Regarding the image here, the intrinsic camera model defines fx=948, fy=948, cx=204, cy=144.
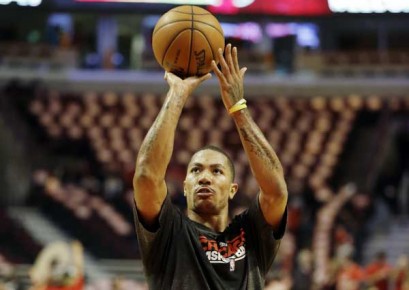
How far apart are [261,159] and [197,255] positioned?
0.48m

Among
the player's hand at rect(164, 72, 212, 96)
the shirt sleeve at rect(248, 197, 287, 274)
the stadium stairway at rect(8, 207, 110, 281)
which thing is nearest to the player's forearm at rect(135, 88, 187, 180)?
→ the player's hand at rect(164, 72, 212, 96)

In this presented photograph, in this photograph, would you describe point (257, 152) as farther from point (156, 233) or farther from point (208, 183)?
point (156, 233)

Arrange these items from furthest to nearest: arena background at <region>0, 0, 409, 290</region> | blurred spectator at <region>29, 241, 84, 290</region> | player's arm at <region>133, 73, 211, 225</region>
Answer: arena background at <region>0, 0, 409, 290</region>
blurred spectator at <region>29, 241, 84, 290</region>
player's arm at <region>133, 73, 211, 225</region>

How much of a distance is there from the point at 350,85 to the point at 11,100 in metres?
8.37

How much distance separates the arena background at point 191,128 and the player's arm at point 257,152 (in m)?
13.4

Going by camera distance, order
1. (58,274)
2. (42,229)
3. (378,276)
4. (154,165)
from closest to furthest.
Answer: (154,165), (58,274), (378,276), (42,229)


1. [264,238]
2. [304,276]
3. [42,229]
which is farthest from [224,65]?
[42,229]

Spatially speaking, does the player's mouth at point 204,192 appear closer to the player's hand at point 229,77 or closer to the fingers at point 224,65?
the player's hand at point 229,77

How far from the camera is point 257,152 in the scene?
155 inches

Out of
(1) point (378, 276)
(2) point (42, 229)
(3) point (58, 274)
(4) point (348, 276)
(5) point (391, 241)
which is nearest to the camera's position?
(3) point (58, 274)

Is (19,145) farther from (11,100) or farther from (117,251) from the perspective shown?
(117,251)

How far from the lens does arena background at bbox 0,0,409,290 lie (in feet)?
60.3

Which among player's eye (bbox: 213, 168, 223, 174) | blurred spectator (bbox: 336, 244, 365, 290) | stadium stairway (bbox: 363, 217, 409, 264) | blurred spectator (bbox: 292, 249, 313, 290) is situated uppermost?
player's eye (bbox: 213, 168, 223, 174)

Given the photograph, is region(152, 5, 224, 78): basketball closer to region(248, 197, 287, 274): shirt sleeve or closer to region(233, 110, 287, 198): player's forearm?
region(233, 110, 287, 198): player's forearm
